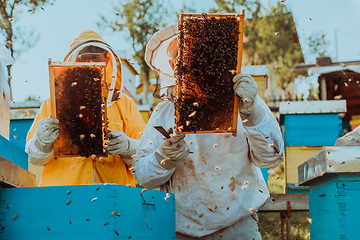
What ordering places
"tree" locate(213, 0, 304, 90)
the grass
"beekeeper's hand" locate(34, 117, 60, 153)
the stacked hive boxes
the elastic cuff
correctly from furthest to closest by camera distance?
"tree" locate(213, 0, 304, 90) → the grass → the stacked hive boxes → "beekeeper's hand" locate(34, 117, 60, 153) → the elastic cuff

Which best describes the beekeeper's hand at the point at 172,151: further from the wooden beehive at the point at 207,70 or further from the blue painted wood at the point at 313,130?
the blue painted wood at the point at 313,130

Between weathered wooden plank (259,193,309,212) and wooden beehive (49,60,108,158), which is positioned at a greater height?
wooden beehive (49,60,108,158)

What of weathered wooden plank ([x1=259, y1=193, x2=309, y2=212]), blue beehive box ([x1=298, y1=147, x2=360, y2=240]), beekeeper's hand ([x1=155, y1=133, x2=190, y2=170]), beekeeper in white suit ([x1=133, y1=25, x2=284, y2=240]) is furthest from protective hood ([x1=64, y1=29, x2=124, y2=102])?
weathered wooden plank ([x1=259, y1=193, x2=309, y2=212])

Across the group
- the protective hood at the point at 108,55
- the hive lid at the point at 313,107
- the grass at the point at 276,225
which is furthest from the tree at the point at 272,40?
the protective hood at the point at 108,55

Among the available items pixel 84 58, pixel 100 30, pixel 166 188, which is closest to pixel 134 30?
pixel 100 30

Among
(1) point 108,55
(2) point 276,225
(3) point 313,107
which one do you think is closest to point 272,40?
(2) point 276,225

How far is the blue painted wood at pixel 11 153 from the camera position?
6.89ft

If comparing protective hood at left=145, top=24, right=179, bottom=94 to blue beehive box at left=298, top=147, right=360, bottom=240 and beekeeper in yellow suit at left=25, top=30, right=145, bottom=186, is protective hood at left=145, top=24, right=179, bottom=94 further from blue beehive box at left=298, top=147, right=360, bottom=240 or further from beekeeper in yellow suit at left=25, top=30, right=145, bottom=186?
blue beehive box at left=298, top=147, right=360, bottom=240

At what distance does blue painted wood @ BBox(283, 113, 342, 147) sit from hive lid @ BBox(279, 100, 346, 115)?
0.24 feet

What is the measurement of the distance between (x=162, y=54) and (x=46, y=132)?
105cm

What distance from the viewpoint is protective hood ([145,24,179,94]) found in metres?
2.71

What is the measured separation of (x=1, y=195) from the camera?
5.97 feet

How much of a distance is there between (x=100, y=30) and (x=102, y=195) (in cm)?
1845

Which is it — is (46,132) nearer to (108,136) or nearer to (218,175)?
(108,136)
